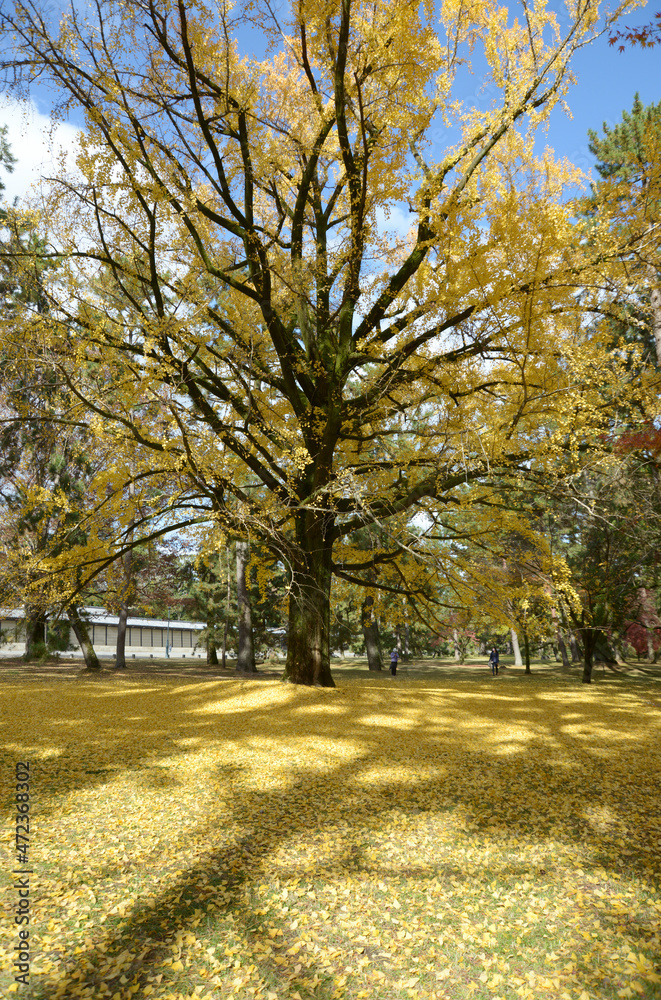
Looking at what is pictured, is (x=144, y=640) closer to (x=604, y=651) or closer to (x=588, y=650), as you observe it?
(x=604, y=651)

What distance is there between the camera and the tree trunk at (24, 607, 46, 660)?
47.3ft

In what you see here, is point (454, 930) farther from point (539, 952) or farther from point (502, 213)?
point (502, 213)

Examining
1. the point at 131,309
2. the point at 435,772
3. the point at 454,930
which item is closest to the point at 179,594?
the point at 131,309

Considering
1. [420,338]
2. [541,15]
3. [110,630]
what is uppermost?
[541,15]

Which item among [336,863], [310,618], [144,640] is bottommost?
[144,640]

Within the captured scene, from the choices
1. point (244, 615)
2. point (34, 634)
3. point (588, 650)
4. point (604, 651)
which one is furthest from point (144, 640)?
point (588, 650)

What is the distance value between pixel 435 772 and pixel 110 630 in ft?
122

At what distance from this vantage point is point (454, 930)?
2.85 m

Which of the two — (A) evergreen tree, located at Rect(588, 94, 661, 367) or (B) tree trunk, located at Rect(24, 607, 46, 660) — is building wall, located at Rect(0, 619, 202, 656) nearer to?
(B) tree trunk, located at Rect(24, 607, 46, 660)

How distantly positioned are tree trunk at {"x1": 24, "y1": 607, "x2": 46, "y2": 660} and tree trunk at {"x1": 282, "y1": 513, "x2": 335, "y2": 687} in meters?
7.01

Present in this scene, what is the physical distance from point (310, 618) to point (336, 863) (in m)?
6.25

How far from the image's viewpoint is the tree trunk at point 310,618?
9648mm

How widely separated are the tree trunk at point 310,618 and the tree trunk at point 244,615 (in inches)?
272

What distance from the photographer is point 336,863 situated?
11.4ft
